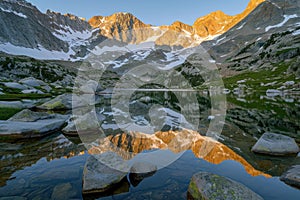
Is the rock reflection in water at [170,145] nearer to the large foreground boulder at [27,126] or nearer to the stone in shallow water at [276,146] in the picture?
the stone in shallow water at [276,146]

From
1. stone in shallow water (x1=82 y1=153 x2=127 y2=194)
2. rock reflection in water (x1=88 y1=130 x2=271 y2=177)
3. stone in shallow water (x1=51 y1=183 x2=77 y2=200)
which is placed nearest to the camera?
stone in shallow water (x1=51 y1=183 x2=77 y2=200)

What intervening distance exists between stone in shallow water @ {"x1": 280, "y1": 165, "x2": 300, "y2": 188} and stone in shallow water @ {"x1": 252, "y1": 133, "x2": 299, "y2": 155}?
2699 millimetres

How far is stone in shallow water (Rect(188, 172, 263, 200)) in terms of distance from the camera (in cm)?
675

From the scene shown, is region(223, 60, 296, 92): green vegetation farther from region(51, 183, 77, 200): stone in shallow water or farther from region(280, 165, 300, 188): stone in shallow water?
region(51, 183, 77, 200): stone in shallow water

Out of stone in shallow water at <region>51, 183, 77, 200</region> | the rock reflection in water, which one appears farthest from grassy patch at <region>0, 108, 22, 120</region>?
stone in shallow water at <region>51, 183, 77, 200</region>

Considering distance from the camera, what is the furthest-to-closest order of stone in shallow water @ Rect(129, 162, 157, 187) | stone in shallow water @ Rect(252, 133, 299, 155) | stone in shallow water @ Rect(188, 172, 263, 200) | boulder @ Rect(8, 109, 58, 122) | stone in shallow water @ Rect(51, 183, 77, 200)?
boulder @ Rect(8, 109, 58, 122)
stone in shallow water @ Rect(252, 133, 299, 155)
stone in shallow water @ Rect(129, 162, 157, 187)
stone in shallow water @ Rect(51, 183, 77, 200)
stone in shallow water @ Rect(188, 172, 263, 200)

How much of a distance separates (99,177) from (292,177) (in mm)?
8992

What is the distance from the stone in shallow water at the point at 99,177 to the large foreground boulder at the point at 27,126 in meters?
9.82

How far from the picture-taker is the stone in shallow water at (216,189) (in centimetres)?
675

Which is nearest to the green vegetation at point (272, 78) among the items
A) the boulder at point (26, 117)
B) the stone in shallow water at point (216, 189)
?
the boulder at point (26, 117)

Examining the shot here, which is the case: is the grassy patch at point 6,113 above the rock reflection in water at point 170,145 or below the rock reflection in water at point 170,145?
above

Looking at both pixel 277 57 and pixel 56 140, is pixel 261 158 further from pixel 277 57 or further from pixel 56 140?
pixel 277 57

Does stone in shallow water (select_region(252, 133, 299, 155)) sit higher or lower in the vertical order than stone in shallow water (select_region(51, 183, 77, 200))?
higher

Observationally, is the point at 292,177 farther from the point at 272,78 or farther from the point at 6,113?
the point at 272,78
